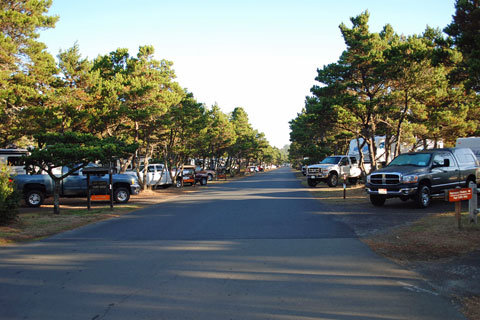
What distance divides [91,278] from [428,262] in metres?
5.72

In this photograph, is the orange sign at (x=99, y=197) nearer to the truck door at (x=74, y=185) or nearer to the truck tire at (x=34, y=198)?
the truck door at (x=74, y=185)

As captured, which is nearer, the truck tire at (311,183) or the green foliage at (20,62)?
the green foliage at (20,62)

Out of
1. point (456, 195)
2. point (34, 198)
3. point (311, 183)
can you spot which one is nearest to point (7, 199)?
point (34, 198)

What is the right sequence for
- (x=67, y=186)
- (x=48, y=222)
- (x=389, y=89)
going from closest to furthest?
(x=48, y=222) < (x=67, y=186) < (x=389, y=89)

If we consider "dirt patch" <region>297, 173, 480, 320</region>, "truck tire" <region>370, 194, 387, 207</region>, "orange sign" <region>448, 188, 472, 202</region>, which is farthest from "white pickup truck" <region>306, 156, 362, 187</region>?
"orange sign" <region>448, 188, 472, 202</region>

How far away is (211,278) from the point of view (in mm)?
5945

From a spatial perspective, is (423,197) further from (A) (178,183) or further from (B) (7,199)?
(A) (178,183)

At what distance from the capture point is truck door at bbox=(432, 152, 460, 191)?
1409cm

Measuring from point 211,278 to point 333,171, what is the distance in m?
22.1

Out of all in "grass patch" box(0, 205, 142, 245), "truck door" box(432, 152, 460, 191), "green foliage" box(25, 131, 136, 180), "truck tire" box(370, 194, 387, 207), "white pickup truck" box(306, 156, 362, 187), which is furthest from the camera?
"white pickup truck" box(306, 156, 362, 187)

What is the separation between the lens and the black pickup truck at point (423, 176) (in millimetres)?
13555

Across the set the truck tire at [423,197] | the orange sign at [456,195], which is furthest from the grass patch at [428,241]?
the truck tire at [423,197]

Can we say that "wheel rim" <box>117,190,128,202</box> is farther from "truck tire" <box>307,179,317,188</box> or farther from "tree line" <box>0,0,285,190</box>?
"truck tire" <box>307,179,317,188</box>

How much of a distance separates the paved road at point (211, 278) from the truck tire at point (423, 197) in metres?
4.85
